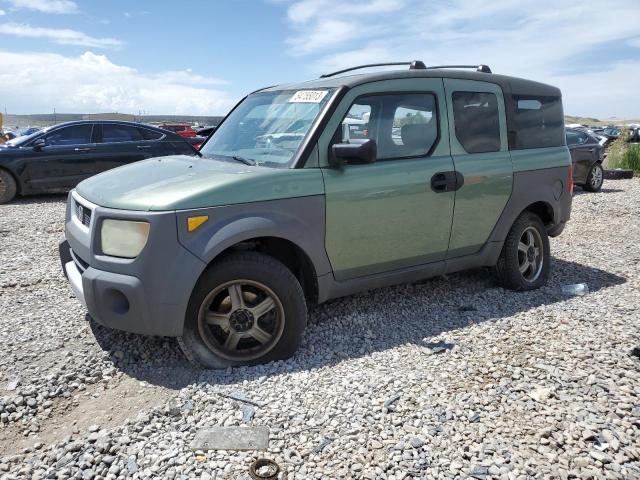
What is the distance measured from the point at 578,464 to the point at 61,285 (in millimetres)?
4743

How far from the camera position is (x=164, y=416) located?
10.0 feet

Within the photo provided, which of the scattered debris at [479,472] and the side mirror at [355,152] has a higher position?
the side mirror at [355,152]

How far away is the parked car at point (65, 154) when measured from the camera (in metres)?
10.6

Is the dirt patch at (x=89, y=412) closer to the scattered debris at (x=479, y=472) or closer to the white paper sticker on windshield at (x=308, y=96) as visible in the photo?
the scattered debris at (x=479, y=472)

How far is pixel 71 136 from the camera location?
10984 mm

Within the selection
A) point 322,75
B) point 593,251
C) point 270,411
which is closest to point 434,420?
Result: point 270,411

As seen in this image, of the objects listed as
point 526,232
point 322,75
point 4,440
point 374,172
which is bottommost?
point 4,440

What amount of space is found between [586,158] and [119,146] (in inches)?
416

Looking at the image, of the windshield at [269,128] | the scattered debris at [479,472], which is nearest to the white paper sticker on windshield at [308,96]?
the windshield at [269,128]

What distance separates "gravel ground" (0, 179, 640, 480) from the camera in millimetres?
2664

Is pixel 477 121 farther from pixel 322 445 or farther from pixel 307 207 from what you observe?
pixel 322 445

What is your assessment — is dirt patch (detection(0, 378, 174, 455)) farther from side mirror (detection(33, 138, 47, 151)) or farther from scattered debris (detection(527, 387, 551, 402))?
side mirror (detection(33, 138, 47, 151))

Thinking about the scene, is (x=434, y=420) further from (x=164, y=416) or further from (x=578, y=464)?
(x=164, y=416)

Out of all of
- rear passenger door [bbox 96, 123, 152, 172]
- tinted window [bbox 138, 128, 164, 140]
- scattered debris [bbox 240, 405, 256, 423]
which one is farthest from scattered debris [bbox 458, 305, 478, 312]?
tinted window [bbox 138, 128, 164, 140]
